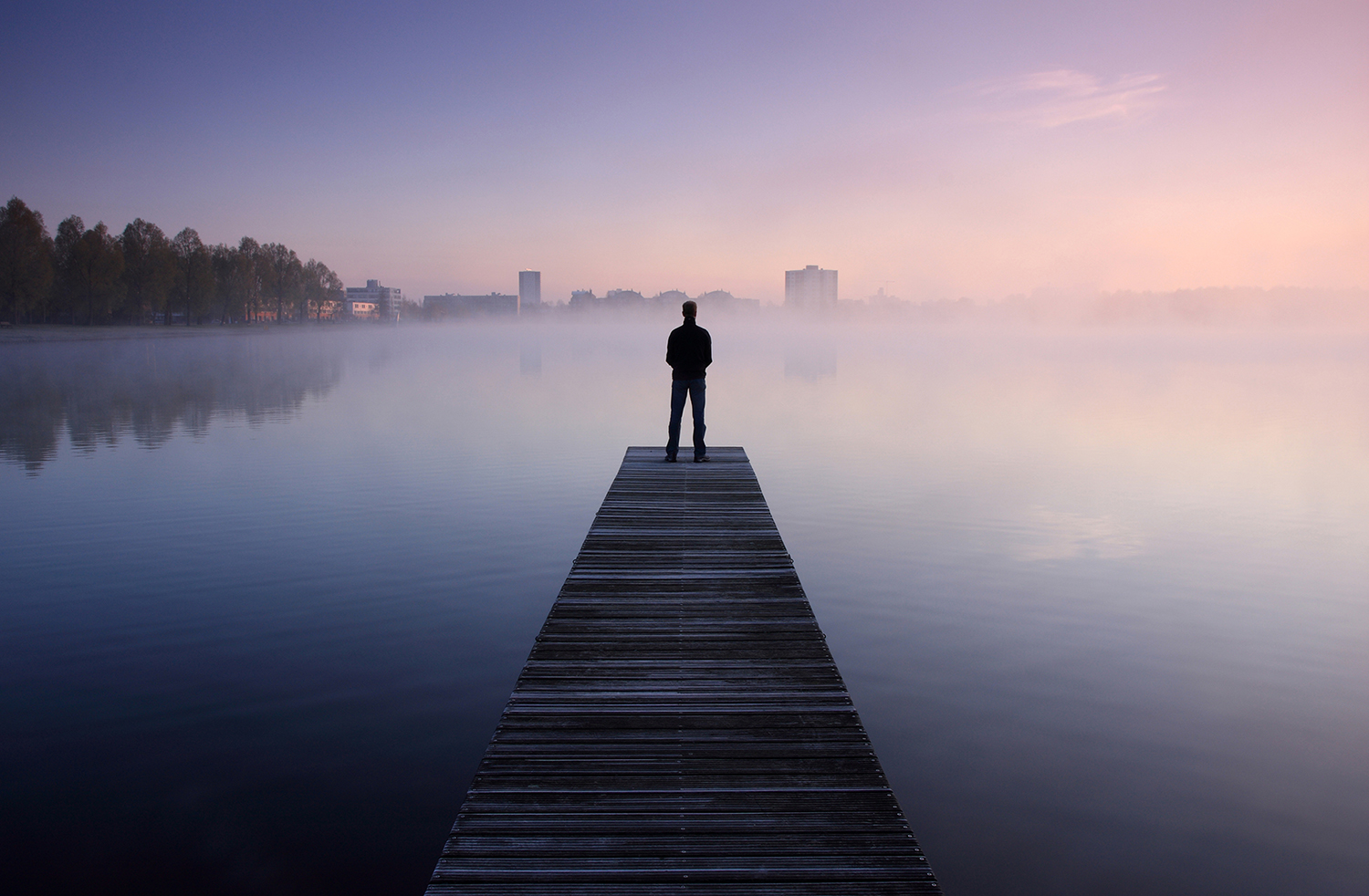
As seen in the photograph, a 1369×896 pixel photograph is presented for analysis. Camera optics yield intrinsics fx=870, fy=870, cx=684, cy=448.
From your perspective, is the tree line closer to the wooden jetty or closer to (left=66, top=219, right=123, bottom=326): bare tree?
(left=66, top=219, right=123, bottom=326): bare tree

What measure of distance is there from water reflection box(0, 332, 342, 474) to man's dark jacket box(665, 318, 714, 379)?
17533mm

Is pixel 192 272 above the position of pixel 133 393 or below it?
above

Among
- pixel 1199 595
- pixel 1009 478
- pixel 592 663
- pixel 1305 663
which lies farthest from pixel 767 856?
pixel 1009 478

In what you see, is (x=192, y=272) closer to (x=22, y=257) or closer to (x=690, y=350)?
(x=22, y=257)

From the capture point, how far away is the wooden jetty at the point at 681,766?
4547mm

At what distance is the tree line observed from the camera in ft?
285

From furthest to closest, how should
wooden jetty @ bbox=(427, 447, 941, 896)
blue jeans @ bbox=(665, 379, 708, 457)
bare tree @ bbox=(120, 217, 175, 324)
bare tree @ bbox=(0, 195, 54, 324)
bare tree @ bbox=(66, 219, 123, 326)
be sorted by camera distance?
bare tree @ bbox=(120, 217, 175, 324)
bare tree @ bbox=(66, 219, 123, 326)
bare tree @ bbox=(0, 195, 54, 324)
blue jeans @ bbox=(665, 379, 708, 457)
wooden jetty @ bbox=(427, 447, 941, 896)

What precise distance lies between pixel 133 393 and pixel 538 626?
38.8 meters

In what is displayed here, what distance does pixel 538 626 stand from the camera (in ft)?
37.5

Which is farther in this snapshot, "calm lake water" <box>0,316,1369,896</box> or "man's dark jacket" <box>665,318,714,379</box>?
Answer: "man's dark jacket" <box>665,318,714,379</box>

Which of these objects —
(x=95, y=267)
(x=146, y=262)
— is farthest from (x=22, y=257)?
(x=146, y=262)

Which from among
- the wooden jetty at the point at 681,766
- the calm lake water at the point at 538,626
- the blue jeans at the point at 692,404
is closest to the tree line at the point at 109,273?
the calm lake water at the point at 538,626

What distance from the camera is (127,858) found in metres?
6.44

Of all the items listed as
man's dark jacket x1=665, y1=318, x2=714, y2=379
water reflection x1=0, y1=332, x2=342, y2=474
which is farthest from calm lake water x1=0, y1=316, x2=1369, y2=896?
man's dark jacket x1=665, y1=318, x2=714, y2=379
